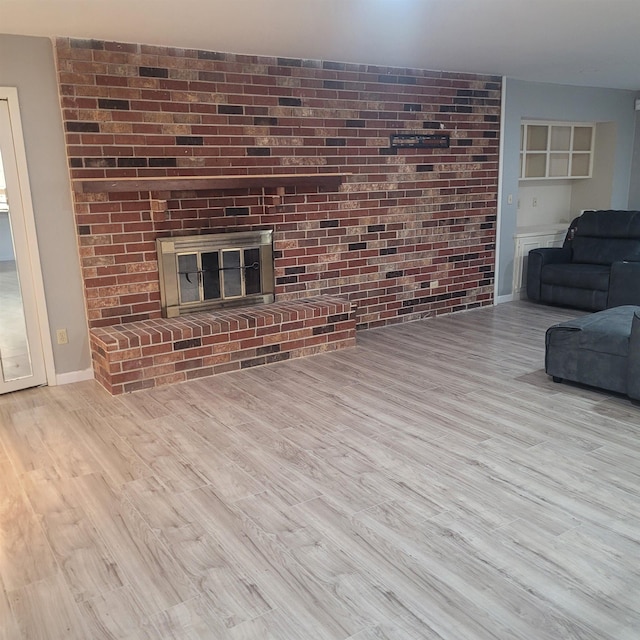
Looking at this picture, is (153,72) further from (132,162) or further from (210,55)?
(132,162)

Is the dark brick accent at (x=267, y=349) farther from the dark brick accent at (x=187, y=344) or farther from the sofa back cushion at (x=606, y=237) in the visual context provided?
the sofa back cushion at (x=606, y=237)

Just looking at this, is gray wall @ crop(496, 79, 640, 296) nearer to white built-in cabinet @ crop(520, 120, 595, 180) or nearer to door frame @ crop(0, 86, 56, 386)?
white built-in cabinet @ crop(520, 120, 595, 180)

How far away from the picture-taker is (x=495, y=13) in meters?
3.35

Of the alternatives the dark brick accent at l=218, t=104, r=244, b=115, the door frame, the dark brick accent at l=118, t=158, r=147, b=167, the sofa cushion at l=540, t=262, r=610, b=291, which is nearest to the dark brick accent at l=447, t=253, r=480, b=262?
the sofa cushion at l=540, t=262, r=610, b=291

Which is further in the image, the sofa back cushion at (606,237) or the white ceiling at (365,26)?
the sofa back cushion at (606,237)

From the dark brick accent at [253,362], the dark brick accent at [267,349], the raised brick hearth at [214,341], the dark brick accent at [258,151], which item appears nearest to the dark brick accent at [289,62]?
the dark brick accent at [258,151]

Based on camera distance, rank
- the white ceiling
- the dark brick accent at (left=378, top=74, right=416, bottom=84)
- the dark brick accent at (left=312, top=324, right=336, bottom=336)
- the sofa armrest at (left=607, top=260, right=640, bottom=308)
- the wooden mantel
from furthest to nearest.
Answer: the sofa armrest at (left=607, top=260, right=640, bottom=308)
the dark brick accent at (left=378, top=74, right=416, bottom=84)
the dark brick accent at (left=312, top=324, right=336, bottom=336)
the wooden mantel
the white ceiling

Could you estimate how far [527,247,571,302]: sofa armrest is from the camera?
608 cm

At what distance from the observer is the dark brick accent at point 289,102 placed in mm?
4582

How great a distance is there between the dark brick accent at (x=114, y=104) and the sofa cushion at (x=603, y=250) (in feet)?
15.4

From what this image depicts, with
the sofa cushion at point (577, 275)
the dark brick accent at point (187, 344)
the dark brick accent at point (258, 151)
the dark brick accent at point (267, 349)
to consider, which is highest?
the dark brick accent at point (258, 151)

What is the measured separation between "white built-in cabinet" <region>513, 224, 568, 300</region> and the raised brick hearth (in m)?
2.48

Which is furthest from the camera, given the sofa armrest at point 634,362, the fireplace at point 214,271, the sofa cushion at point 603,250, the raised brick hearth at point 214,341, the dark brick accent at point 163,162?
the sofa cushion at point 603,250

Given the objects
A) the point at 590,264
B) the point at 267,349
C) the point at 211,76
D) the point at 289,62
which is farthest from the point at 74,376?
the point at 590,264
